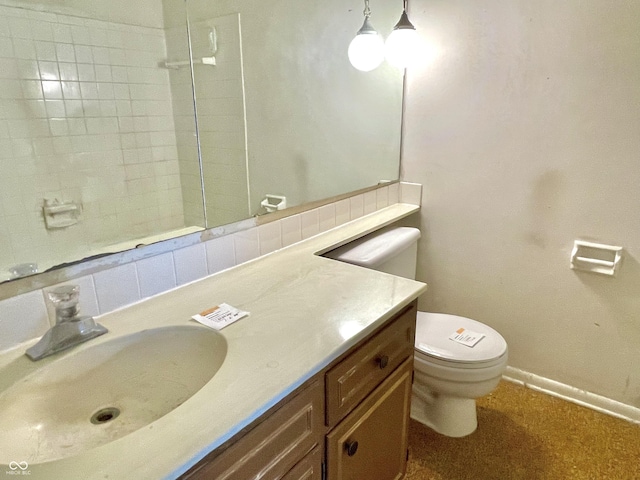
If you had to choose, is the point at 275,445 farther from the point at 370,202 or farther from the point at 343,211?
the point at 370,202

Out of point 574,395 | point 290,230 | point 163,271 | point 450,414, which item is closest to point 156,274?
point 163,271

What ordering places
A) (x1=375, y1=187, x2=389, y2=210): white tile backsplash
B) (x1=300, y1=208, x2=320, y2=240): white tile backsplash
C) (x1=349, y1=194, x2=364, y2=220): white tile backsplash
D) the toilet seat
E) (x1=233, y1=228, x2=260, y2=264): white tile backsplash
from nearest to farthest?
(x1=233, y1=228, x2=260, y2=264): white tile backsplash
the toilet seat
(x1=300, y1=208, x2=320, y2=240): white tile backsplash
(x1=349, y1=194, x2=364, y2=220): white tile backsplash
(x1=375, y1=187, x2=389, y2=210): white tile backsplash

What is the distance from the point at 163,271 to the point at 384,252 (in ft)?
2.60

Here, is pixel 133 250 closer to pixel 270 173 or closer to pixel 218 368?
pixel 218 368

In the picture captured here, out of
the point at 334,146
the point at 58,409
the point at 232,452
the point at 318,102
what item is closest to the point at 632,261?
the point at 334,146

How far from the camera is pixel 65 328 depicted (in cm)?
91

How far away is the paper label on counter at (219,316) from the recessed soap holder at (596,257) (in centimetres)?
139

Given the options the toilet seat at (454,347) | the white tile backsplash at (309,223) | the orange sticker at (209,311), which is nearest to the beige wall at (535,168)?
the toilet seat at (454,347)

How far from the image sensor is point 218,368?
906 mm

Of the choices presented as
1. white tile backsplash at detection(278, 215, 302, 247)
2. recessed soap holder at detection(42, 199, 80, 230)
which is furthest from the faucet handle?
white tile backsplash at detection(278, 215, 302, 247)

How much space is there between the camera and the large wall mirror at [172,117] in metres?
1.21

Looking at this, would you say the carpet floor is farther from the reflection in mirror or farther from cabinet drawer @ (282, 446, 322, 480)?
the reflection in mirror

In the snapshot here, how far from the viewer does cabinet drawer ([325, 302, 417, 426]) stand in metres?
0.97

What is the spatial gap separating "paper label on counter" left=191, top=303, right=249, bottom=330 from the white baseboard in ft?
5.01
